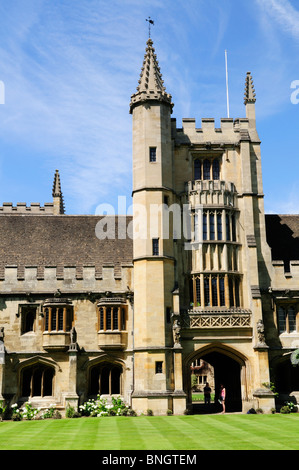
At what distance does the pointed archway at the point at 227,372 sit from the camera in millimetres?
27953

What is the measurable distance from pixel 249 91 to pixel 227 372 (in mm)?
16894

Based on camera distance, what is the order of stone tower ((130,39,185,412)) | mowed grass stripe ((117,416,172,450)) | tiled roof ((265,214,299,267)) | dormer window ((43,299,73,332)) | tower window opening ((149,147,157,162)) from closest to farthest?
mowed grass stripe ((117,416,172,450))
stone tower ((130,39,185,412))
dormer window ((43,299,73,332))
tower window opening ((149,147,157,162))
tiled roof ((265,214,299,267))

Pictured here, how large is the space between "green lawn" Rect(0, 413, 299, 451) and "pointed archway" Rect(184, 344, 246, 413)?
14.0 feet

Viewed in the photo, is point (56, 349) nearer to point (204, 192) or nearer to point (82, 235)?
point (82, 235)

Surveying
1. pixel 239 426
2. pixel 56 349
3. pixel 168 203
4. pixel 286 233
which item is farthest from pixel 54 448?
pixel 286 233

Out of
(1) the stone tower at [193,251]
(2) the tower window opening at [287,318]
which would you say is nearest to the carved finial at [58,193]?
(1) the stone tower at [193,251]

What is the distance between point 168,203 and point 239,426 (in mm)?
13216

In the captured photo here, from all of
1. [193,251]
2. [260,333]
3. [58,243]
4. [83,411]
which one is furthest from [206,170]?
[83,411]

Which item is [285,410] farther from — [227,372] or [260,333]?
[227,372]

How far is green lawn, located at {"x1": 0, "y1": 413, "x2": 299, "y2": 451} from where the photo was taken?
15.0 m

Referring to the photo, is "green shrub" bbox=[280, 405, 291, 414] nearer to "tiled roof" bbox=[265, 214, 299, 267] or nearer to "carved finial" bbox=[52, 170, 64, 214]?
"tiled roof" bbox=[265, 214, 299, 267]

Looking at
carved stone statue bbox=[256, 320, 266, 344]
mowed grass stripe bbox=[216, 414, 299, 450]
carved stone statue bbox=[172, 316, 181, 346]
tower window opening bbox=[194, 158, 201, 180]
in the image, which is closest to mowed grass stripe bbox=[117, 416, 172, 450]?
mowed grass stripe bbox=[216, 414, 299, 450]

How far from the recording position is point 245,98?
31688 millimetres

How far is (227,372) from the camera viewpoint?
31844 mm
